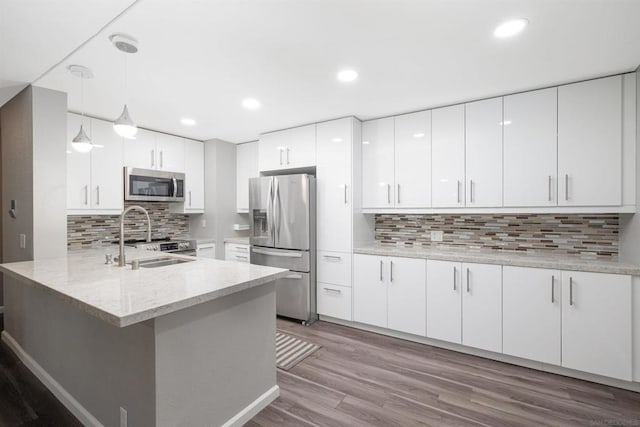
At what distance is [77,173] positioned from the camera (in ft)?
10.3

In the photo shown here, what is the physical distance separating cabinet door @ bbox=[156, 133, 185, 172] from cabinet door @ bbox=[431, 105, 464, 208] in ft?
10.9

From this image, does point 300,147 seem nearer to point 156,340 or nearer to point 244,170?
point 244,170

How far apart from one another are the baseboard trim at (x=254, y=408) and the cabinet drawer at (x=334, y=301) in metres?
1.40

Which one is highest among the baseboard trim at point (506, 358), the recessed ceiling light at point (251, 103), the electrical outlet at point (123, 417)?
the recessed ceiling light at point (251, 103)

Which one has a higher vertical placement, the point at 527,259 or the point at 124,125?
the point at 124,125

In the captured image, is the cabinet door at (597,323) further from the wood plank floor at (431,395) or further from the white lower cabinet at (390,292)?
the white lower cabinet at (390,292)

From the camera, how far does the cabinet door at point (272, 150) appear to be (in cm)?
379

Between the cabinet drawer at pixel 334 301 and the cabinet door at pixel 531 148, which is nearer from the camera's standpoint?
the cabinet door at pixel 531 148

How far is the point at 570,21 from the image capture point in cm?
166

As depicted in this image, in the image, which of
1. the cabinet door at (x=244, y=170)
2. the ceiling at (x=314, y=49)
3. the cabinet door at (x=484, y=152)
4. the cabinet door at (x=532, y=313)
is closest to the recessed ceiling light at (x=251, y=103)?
the ceiling at (x=314, y=49)

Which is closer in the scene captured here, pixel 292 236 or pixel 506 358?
pixel 506 358

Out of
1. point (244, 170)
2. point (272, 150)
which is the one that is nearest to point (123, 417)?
point (272, 150)

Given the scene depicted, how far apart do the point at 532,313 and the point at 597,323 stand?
0.39 meters

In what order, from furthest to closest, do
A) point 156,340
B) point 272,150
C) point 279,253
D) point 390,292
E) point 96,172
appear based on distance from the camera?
point 272,150 → point 279,253 → point 96,172 → point 390,292 → point 156,340
